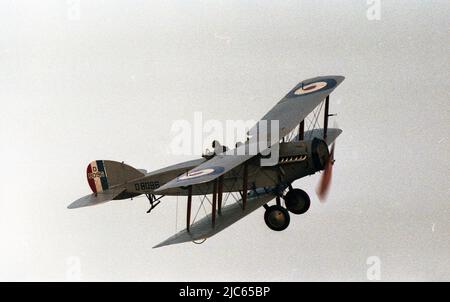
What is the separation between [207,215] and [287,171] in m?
2.53

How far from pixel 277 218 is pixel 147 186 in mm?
4175

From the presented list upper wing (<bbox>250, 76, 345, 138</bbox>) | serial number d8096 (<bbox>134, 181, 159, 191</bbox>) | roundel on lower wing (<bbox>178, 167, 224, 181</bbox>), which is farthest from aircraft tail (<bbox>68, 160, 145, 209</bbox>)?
roundel on lower wing (<bbox>178, 167, 224, 181</bbox>)

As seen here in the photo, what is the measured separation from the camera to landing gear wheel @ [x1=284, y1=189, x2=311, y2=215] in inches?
847

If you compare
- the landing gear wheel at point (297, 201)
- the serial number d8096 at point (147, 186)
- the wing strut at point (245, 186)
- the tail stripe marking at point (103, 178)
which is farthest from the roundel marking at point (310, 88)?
the tail stripe marking at point (103, 178)

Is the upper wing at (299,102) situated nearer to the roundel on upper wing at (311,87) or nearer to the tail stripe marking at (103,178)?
the roundel on upper wing at (311,87)

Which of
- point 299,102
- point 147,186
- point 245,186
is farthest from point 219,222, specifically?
point 299,102

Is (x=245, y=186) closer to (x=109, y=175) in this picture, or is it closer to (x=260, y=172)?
(x=260, y=172)

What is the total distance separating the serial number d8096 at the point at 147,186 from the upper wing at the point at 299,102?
3.22 meters

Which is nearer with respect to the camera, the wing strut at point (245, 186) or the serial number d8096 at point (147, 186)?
the wing strut at point (245, 186)

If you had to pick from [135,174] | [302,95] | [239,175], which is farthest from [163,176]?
[302,95]

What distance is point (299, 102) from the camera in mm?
22406

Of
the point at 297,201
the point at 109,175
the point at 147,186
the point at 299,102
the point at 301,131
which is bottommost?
the point at 297,201

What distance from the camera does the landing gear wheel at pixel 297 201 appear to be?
70.6 ft

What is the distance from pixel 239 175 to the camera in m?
21.2
